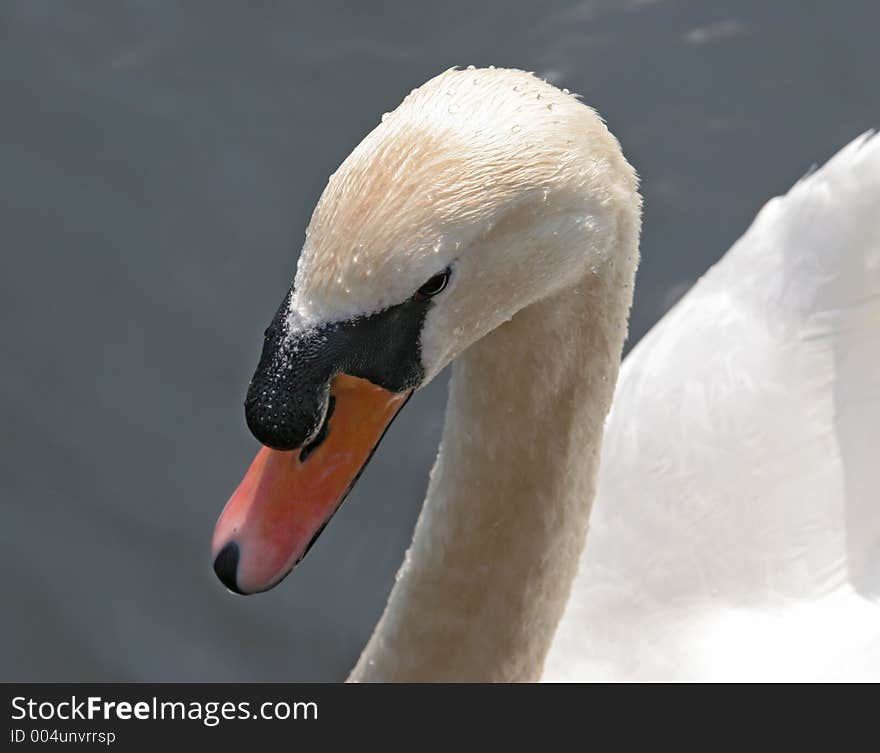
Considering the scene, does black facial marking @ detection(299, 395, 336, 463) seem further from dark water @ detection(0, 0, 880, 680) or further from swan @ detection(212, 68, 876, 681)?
dark water @ detection(0, 0, 880, 680)

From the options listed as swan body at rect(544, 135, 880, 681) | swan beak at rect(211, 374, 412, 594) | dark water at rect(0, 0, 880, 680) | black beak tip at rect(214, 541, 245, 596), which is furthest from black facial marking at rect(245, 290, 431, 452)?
dark water at rect(0, 0, 880, 680)

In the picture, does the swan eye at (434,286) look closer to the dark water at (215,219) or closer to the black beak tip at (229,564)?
the black beak tip at (229,564)

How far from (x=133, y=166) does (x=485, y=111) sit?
386cm

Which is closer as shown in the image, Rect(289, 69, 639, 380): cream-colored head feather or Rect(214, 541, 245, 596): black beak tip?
Rect(289, 69, 639, 380): cream-colored head feather

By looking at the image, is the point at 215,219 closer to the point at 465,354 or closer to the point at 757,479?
the point at 757,479

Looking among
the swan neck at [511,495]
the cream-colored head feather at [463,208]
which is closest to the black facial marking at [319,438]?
the cream-colored head feather at [463,208]

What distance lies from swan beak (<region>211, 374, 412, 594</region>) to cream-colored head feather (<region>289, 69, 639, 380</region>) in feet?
0.74

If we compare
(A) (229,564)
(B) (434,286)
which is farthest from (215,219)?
(B) (434,286)

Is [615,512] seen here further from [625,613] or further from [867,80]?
[867,80]

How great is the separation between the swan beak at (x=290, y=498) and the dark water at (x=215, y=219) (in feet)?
7.60

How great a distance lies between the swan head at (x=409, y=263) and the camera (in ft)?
10.7

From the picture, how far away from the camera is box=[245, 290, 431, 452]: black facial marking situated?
10.8 ft
